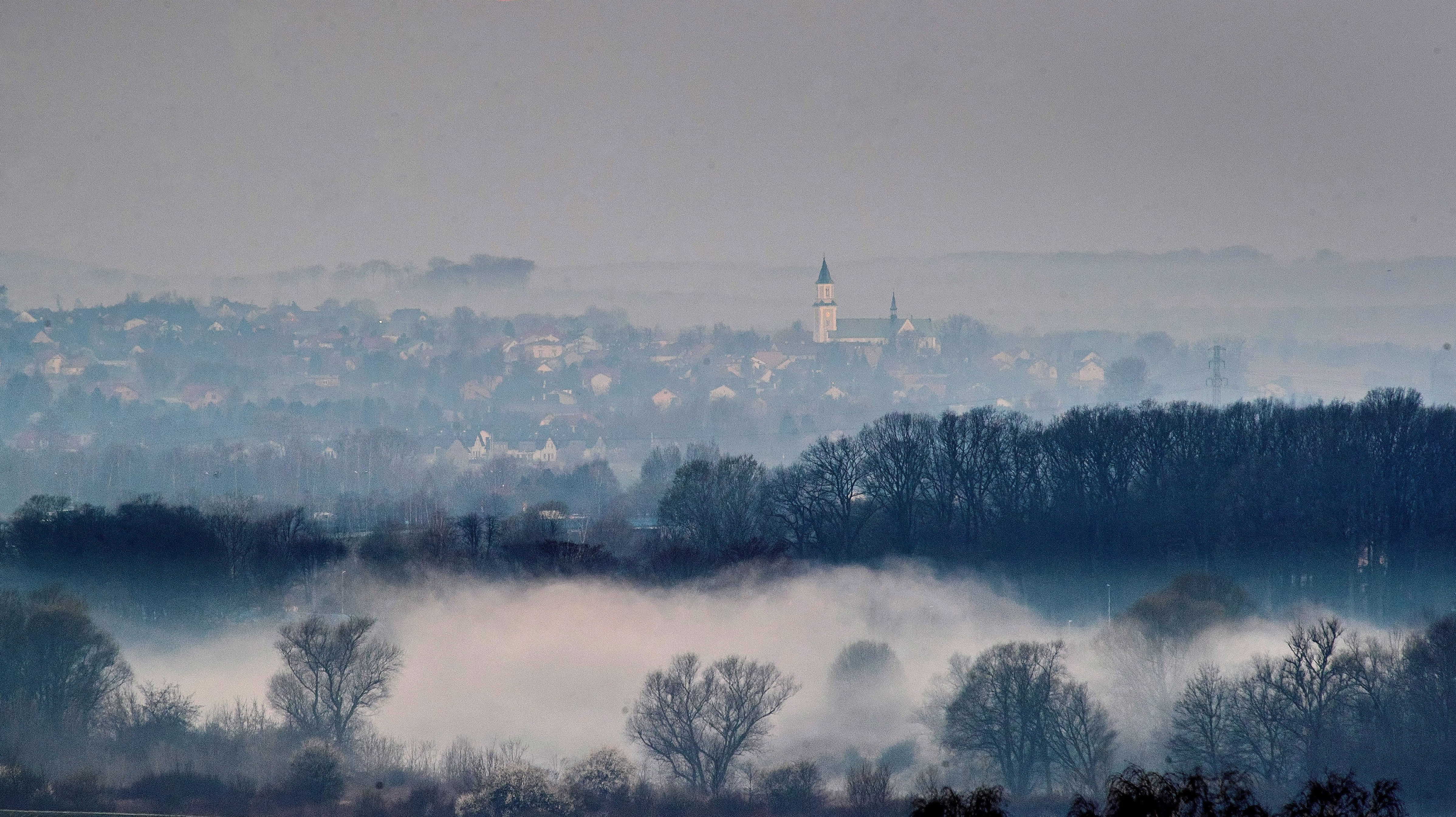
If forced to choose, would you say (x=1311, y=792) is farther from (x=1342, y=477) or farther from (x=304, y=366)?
(x=304, y=366)

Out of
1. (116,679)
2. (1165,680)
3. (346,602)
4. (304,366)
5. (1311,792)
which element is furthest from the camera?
(304,366)

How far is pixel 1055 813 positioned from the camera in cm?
2294

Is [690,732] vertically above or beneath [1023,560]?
beneath

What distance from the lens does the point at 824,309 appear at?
383 ft

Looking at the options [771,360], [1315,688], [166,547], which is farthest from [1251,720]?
[771,360]

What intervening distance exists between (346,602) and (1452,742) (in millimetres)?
20122

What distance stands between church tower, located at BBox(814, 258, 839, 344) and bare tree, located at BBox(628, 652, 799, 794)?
278 ft

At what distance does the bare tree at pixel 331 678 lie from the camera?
2700cm

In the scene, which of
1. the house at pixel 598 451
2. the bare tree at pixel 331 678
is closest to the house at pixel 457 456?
the house at pixel 598 451

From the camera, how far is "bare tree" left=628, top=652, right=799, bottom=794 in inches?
989

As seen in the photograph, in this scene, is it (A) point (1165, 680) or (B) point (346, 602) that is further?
(B) point (346, 602)

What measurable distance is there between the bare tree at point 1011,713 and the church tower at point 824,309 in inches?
3362

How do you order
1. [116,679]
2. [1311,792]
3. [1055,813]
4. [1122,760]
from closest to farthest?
1. [1311,792]
2. [1055,813]
3. [1122,760]
4. [116,679]

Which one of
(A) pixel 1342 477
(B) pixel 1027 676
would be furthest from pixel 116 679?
(A) pixel 1342 477
